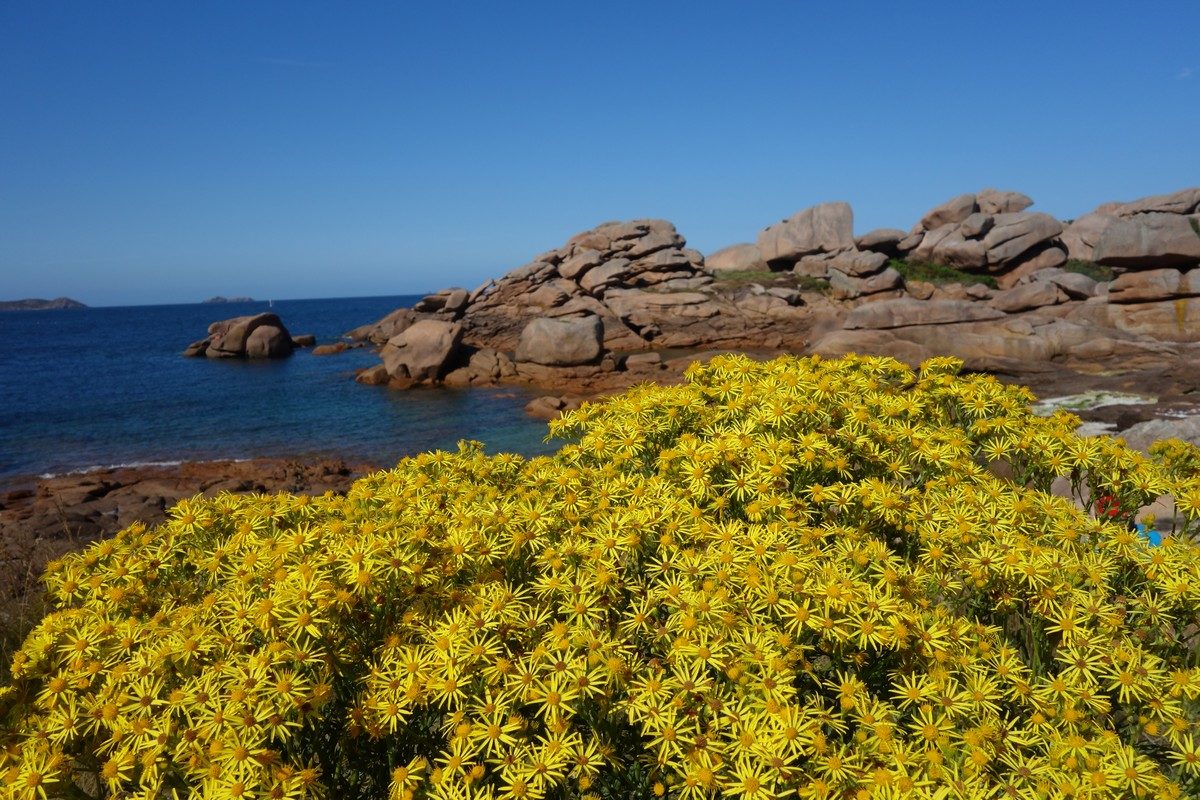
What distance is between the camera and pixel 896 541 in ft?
13.7

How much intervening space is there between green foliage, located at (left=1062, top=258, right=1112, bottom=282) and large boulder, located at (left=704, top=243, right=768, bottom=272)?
20.9m

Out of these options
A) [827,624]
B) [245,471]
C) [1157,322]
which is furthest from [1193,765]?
[1157,322]

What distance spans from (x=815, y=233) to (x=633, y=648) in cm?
5563

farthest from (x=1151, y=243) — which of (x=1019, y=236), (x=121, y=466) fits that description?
(x=121, y=466)

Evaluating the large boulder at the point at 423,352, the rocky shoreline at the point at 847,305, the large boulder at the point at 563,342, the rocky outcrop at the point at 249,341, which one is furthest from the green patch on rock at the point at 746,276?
the rocky outcrop at the point at 249,341

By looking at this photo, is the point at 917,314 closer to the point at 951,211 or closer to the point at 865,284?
the point at 865,284

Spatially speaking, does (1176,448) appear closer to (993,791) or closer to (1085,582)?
(1085,582)

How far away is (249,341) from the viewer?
53250 millimetres

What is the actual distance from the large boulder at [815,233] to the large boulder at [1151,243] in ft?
69.2

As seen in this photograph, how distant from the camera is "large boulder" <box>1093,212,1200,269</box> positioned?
30.5m

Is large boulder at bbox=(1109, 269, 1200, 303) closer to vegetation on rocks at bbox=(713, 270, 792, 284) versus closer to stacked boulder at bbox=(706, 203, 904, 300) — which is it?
stacked boulder at bbox=(706, 203, 904, 300)

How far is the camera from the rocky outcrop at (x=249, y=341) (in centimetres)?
5312

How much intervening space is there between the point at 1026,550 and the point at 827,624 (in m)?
1.23

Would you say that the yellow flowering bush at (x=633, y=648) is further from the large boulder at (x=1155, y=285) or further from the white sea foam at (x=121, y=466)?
the large boulder at (x=1155, y=285)
